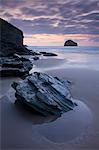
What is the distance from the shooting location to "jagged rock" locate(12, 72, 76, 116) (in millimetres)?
6852

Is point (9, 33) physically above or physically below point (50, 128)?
above

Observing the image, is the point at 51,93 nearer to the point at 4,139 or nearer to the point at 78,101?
the point at 78,101

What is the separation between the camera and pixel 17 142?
5.41m

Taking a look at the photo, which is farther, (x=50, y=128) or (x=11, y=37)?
(x=11, y=37)

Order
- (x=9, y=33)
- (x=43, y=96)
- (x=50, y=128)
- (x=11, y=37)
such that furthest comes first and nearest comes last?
1. (x=11, y=37)
2. (x=9, y=33)
3. (x=43, y=96)
4. (x=50, y=128)

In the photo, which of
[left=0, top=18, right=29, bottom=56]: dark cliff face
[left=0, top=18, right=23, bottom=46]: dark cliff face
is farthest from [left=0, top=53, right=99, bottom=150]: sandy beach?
[left=0, top=18, right=23, bottom=46]: dark cliff face

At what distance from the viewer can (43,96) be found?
7.08 metres

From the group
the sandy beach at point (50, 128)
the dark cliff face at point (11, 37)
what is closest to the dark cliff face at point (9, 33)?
the dark cliff face at point (11, 37)

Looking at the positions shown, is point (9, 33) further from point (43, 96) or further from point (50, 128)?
point (50, 128)

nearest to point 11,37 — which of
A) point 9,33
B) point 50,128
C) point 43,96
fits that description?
point 9,33

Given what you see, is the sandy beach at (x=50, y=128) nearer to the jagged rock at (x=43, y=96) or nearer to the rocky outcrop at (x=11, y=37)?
the jagged rock at (x=43, y=96)

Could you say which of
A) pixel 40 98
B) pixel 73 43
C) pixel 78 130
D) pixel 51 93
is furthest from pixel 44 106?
pixel 73 43

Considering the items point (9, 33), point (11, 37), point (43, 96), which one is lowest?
point (43, 96)

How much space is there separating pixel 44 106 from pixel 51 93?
842mm
